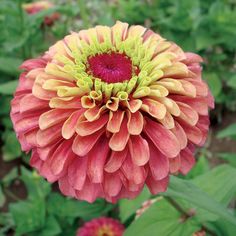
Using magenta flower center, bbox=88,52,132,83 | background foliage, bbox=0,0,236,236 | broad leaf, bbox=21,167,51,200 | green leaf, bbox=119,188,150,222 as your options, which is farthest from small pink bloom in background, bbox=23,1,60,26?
magenta flower center, bbox=88,52,132,83

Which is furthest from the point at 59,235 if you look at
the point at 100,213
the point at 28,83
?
the point at 28,83

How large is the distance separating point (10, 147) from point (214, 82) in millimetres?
796

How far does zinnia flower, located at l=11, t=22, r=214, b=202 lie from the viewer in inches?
28.3

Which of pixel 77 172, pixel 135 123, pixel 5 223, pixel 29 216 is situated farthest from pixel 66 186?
pixel 5 223

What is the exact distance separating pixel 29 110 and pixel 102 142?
0.12 m

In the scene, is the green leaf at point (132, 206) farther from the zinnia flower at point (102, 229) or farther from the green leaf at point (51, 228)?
the green leaf at point (51, 228)

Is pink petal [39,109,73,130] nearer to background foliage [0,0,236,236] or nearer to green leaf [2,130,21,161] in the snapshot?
background foliage [0,0,236,236]

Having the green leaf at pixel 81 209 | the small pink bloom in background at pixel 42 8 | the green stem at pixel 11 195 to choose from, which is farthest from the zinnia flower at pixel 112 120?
the small pink bloom in background at pixel 42 8

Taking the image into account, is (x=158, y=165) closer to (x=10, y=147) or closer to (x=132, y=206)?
(x=132, y=206)

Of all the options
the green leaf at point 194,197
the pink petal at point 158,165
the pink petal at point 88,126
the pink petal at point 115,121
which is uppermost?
the pink petal at point 115,121

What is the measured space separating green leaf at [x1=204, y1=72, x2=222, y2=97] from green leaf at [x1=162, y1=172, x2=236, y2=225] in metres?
1.04

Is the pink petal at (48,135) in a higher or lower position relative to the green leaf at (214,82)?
higher

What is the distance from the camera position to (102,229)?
1300mm

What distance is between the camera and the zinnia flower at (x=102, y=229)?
1.29 metres
